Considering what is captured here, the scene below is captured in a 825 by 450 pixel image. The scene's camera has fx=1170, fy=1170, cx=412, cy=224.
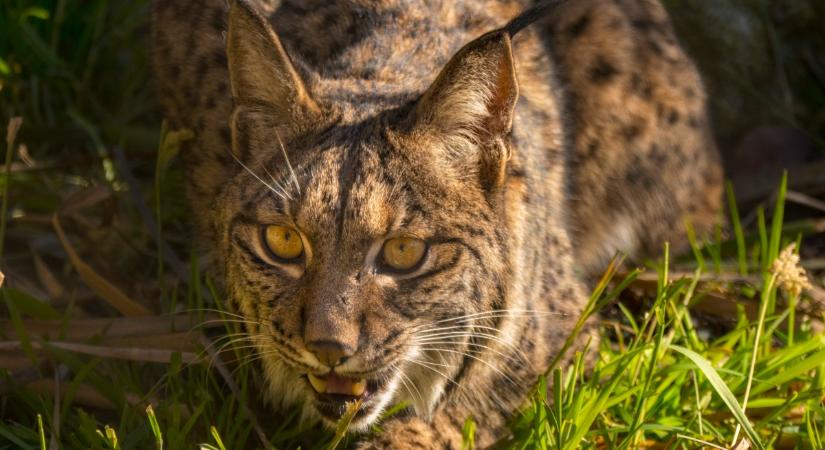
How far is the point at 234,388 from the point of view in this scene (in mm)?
3621

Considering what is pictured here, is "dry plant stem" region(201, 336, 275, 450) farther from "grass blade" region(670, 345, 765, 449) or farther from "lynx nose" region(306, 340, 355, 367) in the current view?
"grass blade" region(670, 345, 765, 449)

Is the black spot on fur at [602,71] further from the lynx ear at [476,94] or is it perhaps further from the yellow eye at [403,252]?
the yellow eye at [403,252]

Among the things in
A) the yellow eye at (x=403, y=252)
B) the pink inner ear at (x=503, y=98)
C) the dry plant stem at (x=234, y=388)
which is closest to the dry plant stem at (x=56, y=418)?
the dry plant stem at (x=234, y=388)

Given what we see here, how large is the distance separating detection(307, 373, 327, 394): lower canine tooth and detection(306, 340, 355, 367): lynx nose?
0.17 meters

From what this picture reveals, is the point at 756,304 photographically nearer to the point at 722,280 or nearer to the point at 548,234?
the point at 722,280

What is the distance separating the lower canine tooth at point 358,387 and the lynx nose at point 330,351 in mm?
175

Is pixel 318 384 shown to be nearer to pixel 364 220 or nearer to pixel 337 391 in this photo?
pixel 337 391

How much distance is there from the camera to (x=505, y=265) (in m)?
3.42

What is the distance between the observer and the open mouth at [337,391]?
3.22 m

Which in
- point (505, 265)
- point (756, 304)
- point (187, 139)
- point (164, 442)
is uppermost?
point (187, 139)

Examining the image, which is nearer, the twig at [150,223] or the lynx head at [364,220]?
the lynx head at [364,220]

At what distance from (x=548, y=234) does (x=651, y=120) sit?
115 centimetres

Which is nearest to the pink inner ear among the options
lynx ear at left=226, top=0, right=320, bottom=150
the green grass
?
lynx ear at left=226, top=0, right=320, bottom=150

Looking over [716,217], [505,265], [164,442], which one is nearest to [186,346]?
[164,442]
